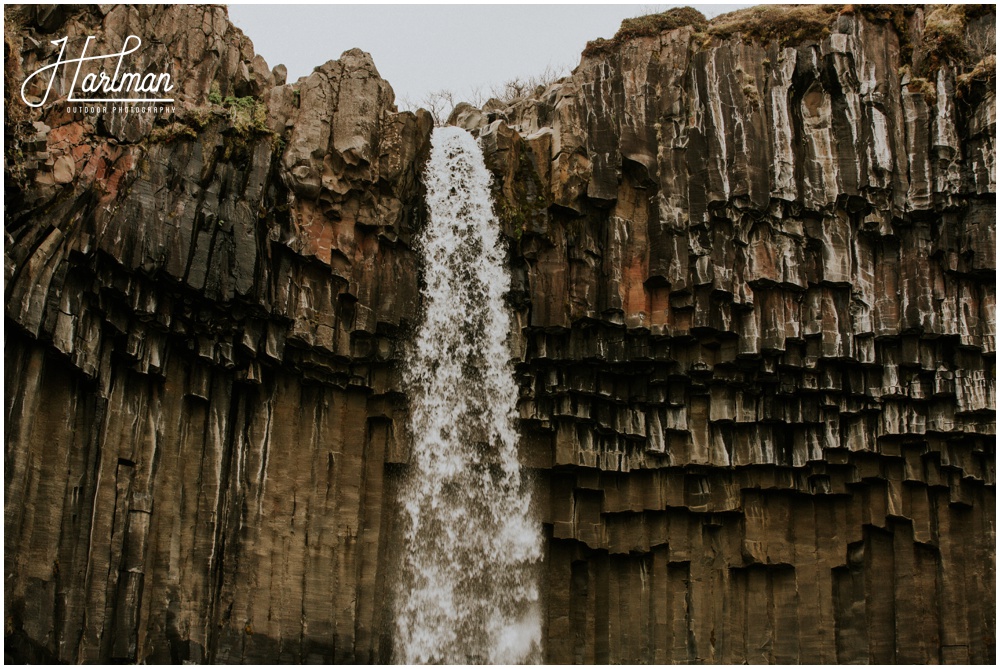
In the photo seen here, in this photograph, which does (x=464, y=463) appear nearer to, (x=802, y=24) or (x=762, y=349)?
(x=762, y=349)

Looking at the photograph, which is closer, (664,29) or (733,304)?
(733,304)

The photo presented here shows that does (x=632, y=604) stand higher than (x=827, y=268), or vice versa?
(x=827, y=268)

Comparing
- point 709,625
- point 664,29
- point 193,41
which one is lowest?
point 709,625

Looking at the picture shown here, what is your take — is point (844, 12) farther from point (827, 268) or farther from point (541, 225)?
point (541, 225)

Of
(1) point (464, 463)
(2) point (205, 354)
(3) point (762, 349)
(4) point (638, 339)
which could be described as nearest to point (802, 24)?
(3) point (762, 349)

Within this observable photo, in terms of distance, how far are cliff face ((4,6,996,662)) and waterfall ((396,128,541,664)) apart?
0.42 metres

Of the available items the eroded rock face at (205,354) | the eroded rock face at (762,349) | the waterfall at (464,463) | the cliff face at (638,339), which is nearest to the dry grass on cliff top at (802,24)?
the cliff face at (638,339)

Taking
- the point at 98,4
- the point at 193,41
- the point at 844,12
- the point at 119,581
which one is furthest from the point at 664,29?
the point at 119,581

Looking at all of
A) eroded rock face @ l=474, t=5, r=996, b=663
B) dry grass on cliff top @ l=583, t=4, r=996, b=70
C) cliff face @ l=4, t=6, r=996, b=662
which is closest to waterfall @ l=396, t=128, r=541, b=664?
cliff face @ l=4, t=6, r=996, b=662

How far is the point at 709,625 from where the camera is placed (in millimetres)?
19047

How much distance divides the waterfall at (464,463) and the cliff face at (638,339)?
1.36 ft

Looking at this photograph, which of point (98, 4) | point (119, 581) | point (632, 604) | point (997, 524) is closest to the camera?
point (119, 581)

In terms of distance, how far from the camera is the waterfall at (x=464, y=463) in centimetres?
1845

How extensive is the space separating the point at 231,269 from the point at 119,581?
201 inches
